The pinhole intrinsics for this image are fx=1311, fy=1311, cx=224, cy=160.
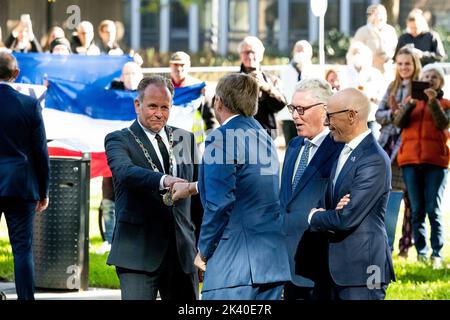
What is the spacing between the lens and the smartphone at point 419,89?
42.8ft

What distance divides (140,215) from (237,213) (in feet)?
3.24

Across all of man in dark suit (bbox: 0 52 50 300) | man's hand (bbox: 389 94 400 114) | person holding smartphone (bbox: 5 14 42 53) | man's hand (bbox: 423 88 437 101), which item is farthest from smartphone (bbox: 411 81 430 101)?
person holding smartphone (bbox: 5 14 42 53)

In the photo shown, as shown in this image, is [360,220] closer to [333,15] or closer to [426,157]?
[426,157]

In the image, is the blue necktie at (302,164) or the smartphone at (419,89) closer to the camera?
the blue necktie at (302,164)

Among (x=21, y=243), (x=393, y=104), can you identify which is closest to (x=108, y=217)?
(x=393, y=104)

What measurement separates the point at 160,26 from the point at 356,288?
133ft

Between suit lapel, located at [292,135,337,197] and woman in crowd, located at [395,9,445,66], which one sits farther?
woman in crowd, located at [395,9,445,66]

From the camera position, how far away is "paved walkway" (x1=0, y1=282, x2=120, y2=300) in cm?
1184

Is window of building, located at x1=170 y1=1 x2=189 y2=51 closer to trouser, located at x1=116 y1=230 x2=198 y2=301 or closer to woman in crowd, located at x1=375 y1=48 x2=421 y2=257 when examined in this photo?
woman in crowd, located at x1=375 y1=48 x2=421 y2=257

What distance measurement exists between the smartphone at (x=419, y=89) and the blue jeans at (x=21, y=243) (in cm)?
439

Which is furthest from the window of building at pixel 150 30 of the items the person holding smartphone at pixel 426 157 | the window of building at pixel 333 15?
the person holding smartphone at pixel 426 157

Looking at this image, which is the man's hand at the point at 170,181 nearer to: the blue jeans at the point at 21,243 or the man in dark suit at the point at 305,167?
the man in dark suit at the point at 305,167

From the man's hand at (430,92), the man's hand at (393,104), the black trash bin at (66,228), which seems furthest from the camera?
the man's hand at (393,104)

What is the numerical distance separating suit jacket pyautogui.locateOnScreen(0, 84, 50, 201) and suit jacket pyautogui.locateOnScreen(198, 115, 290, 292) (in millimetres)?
3252
